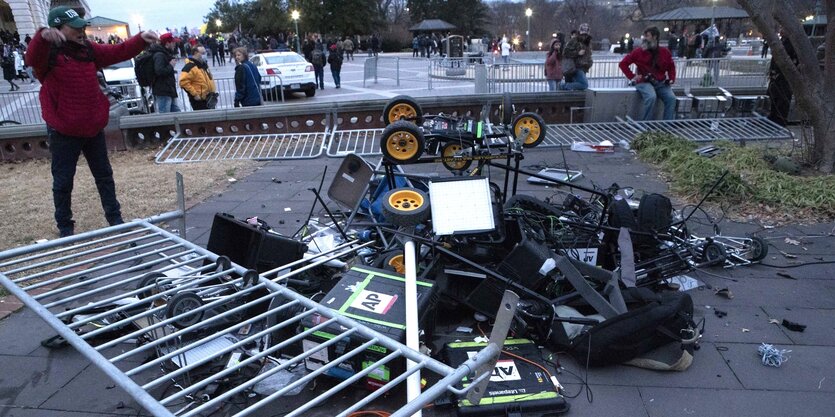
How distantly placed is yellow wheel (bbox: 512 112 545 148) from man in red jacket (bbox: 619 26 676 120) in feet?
18.8

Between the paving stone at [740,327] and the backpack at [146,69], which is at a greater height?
the backpack at [146,69]

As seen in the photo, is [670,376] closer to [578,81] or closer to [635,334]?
[635,334]

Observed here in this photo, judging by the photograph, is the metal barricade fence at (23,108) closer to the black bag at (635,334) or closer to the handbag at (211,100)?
the handbag at (211,100)

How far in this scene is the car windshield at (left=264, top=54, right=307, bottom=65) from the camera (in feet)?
59.7

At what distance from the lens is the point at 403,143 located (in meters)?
4.41

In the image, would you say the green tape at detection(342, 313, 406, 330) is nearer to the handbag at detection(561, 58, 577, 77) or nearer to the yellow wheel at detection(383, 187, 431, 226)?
the yellow wheel at detection(383, 187, 431, 226)

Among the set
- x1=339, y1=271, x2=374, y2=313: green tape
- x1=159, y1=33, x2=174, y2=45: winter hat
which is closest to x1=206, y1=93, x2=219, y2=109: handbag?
x1=159, y1=33, x2=174, y2=45: winter hat

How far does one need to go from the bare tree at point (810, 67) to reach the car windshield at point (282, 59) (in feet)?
46.8

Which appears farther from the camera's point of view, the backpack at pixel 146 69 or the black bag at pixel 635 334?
the backpack at pixel 146 69

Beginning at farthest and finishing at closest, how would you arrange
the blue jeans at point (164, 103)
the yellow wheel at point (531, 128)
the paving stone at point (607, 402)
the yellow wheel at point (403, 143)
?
the blue jeans at point (164, 103)
the yellow wheel at point (531, 128)
the yellow wheel at point (403, 143)
the paving stone at point (607, 402)

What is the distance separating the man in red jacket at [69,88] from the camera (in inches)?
184

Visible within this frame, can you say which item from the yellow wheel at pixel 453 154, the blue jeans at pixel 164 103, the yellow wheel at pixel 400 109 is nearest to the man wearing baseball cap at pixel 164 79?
the blue jeans at pixel 164 103

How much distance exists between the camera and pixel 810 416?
2883mm

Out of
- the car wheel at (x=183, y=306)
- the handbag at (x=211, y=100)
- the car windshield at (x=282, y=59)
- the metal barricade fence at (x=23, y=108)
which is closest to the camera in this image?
the car wheel at (x=183, y=306)
